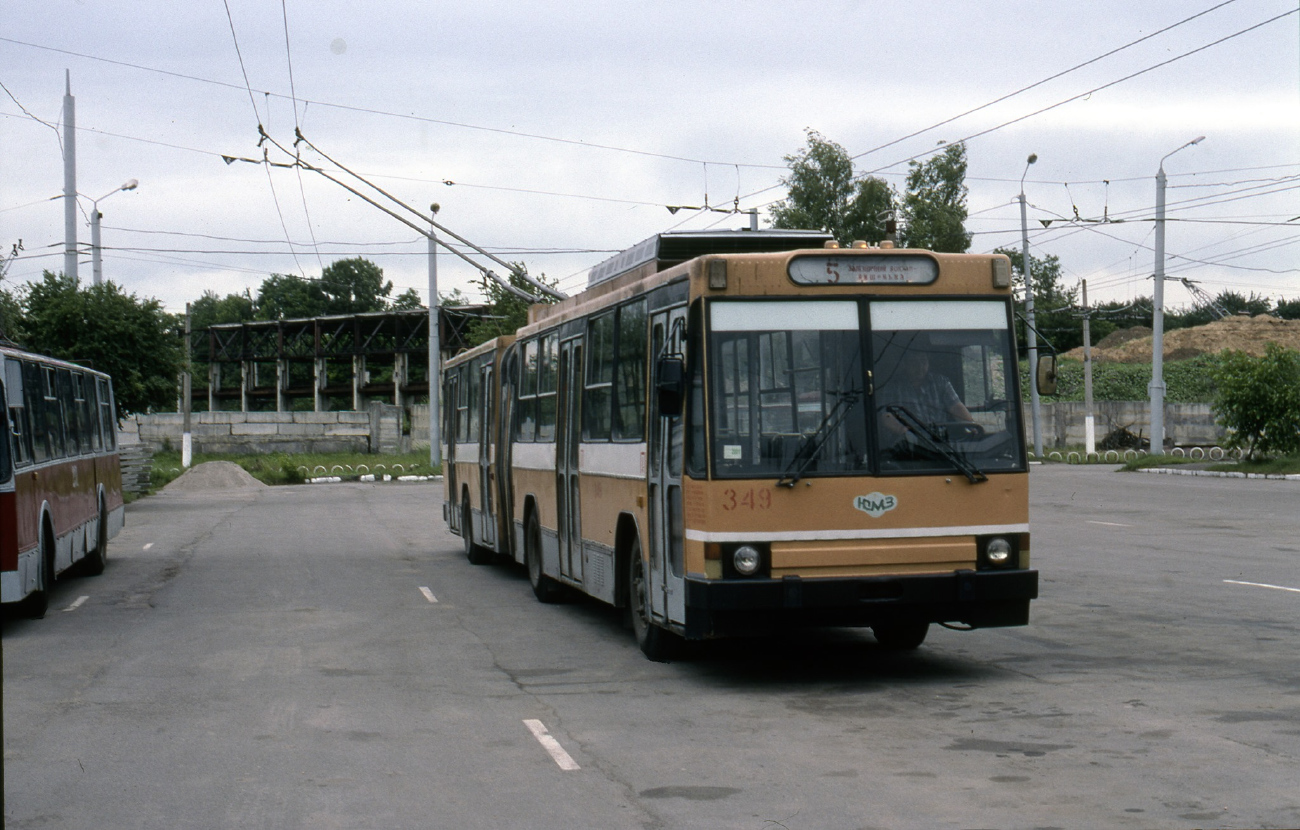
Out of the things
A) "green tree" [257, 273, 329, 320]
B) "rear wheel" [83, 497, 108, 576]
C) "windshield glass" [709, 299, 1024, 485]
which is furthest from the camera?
"green tree" [257, 273, 329, 320]

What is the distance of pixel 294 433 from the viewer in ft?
221

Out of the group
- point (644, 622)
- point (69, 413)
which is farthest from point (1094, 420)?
point (644, 622)

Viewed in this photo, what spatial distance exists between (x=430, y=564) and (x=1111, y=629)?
10342 millimetres

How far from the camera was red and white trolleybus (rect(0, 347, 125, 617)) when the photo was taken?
1246 cm

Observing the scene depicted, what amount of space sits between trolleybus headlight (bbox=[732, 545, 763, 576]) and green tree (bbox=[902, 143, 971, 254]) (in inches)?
2233

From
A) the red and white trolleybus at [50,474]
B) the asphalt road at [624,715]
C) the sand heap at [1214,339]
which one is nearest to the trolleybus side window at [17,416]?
the red and white trolleybus at [50,474]

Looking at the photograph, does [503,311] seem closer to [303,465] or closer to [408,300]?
[303,465]

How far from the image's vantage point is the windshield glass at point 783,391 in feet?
30.5

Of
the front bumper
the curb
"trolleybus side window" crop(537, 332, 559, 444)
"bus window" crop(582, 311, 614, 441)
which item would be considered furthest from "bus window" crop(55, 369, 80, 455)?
the curb

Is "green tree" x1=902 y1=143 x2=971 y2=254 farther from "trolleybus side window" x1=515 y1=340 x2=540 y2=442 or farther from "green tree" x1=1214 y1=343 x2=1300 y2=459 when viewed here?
"trolleybus side window" x1=515 y1=340 x2=540 y2=442

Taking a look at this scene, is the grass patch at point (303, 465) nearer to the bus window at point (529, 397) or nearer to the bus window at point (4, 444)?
the bus window at point (529, 397)

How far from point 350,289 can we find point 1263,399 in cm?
8582

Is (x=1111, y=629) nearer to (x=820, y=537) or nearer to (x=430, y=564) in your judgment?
(x=820, y=537)

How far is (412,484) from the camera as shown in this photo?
47.6m
